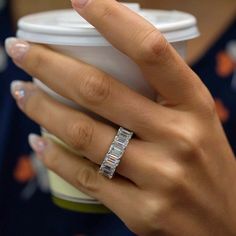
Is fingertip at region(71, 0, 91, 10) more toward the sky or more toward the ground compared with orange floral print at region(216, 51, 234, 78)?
more toward the sky

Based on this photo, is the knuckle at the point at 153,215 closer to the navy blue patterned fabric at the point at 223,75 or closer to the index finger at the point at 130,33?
the index finger at the point at 130,33

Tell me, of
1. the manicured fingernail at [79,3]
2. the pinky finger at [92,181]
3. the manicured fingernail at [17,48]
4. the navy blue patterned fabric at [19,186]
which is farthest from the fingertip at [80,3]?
the navy blue patterned fabric at [19,186]

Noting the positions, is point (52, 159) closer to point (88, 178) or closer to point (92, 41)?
point (88, 178)

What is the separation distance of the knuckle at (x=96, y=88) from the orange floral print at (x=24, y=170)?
410 mm

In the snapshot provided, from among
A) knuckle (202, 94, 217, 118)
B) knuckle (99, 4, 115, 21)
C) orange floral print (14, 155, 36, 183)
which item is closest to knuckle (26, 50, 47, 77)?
knuckle (99, 4, 115, 21)

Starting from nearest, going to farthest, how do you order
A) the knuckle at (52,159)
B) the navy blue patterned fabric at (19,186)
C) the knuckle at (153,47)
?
the knuckle at (153,47) < the knuckle at (52,159) < the navy blue patterned fabric at (19,186)

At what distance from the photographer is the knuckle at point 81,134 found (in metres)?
0.72

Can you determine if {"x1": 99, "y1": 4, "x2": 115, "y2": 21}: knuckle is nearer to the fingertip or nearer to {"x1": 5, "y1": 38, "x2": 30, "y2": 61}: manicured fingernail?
the fingertip

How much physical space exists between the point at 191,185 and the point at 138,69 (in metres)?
0.18

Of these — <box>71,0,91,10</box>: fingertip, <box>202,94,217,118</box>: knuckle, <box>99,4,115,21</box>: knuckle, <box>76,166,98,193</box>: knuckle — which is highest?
<box>71,0,91,10</box>: fingertip

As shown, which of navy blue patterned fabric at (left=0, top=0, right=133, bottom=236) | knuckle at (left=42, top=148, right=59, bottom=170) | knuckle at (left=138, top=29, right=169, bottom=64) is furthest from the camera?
Answer: navy blue patterned fabric at (left=0, top=0, right=133, bottom=236)

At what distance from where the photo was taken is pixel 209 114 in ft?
2.43

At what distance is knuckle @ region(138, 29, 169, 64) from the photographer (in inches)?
26.1

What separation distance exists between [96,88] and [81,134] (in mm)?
71
